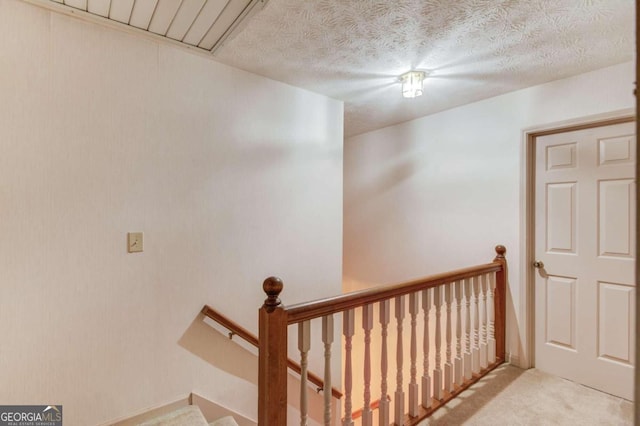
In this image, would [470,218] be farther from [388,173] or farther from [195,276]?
[195,276]

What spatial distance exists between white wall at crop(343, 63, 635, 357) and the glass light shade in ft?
2.97

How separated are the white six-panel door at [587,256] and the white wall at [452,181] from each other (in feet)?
0.56

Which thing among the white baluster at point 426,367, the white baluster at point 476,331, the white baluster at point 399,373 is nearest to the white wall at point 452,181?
the white baluster at point 476,331

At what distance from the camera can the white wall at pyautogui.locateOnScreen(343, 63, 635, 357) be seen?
7.39ft

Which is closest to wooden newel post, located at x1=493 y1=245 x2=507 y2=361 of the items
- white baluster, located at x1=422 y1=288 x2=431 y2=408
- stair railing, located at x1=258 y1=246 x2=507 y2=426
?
stair railing, located at x1=258 y1=246 x2=507 y2=426

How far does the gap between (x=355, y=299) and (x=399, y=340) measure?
1.46 ft

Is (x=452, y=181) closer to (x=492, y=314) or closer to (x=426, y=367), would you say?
(x=492, y=314)

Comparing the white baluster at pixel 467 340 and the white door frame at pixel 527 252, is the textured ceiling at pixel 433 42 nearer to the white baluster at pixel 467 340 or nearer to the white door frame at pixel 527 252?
the white door frame at pixel 527 252

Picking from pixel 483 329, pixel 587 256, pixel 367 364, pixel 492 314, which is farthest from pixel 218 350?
pixel 587 256

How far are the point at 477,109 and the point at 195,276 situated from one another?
269 centimetres

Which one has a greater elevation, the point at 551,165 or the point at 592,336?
the point at 551,165

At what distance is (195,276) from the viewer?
192 cm

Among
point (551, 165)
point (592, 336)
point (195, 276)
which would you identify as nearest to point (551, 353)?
point (592, 336)

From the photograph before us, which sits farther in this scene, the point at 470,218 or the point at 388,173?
the point at 388,173
